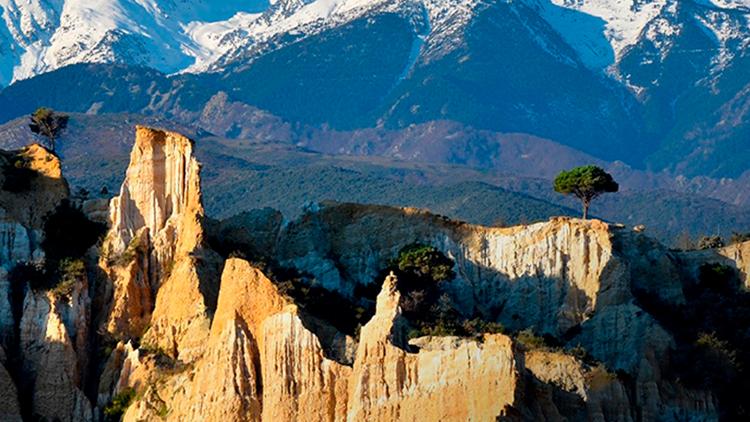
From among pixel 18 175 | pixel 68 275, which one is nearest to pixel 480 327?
pixel 68 275

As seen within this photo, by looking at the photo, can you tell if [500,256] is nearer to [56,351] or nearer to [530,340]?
[530,340]

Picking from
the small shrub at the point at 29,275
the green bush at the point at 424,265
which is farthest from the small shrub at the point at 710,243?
the small shrub at the point at 29,275

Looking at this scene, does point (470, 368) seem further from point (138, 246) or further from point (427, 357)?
point (138, 246)

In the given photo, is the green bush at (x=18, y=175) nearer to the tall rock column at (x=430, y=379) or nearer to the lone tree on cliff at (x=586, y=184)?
the tall rock column at (x=430, y=379)

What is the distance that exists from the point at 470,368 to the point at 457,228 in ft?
76.7

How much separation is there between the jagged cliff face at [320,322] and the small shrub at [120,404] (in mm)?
255

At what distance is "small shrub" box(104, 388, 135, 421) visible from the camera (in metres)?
74.9

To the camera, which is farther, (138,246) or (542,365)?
(138,246)

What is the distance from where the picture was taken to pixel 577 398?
235 ft

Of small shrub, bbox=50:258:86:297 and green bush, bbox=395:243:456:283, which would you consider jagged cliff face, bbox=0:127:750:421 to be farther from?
green bush, bbox=395:243:456:283

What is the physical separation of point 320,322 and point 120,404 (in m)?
8.50

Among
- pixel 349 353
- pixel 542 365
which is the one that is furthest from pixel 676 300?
pixel 349 353

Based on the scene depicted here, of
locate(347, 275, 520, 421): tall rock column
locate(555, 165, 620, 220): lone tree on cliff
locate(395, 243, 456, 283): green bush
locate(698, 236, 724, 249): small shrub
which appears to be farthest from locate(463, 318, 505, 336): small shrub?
locate(698, 236, 724, 249): small shrub

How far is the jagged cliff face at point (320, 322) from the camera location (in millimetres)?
67312
